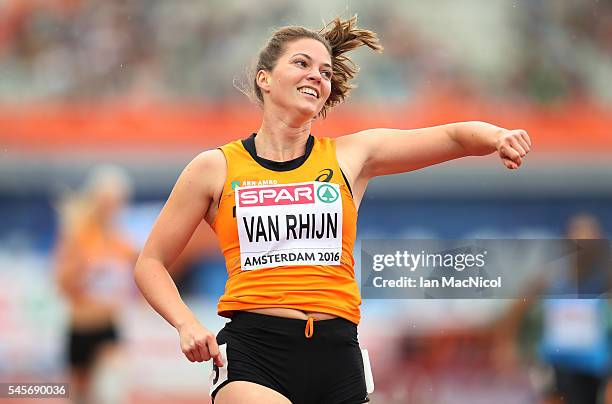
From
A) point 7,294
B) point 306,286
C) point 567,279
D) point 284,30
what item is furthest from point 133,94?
point 306,286

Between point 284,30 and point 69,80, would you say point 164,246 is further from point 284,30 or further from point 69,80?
point 69,80

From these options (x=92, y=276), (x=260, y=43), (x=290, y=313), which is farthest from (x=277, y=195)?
(x=260, y=43)

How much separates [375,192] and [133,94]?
1840mm

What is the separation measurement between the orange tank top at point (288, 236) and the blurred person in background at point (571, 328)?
8.08ft

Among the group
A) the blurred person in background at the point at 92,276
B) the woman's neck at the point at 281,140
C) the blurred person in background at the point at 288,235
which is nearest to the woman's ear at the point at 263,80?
the blurred person in background at the point at 288,235

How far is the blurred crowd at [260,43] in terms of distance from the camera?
5867 mm

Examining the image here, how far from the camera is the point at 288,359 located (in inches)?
92.2

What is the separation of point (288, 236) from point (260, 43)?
359cm

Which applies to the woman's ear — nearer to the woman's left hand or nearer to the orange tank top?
the orange tank top

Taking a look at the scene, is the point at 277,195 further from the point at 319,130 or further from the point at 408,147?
the point at 319,130

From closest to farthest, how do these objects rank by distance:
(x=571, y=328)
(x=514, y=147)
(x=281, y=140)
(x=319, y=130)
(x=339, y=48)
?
(x=514, y=147), (x=281, y=140), (x=339, y=48), (x=571, y=328), (x=319, y=130)

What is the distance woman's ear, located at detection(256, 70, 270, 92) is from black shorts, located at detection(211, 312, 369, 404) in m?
0.66

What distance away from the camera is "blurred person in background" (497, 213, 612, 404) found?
4633 millimetres

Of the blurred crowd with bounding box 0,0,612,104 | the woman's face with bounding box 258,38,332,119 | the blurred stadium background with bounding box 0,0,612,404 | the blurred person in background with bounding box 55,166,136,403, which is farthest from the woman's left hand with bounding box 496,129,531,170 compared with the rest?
the blurred crowd with bounding box 0,0,612,104
